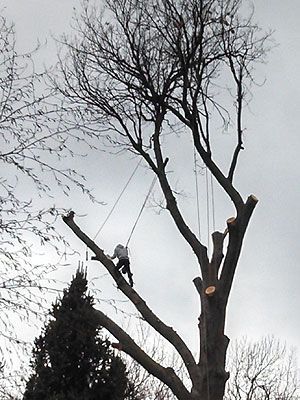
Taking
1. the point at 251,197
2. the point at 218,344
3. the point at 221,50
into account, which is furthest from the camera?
the point at 221,50

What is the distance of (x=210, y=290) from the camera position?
7730mm

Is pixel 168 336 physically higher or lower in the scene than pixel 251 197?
lower

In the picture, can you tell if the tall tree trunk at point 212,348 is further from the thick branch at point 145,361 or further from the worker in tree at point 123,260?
the worker in tree at point 123,260

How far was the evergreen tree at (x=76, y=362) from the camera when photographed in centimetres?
873

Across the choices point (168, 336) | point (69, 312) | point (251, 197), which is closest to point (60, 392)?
point (69, 312)

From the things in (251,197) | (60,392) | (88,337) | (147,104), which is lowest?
(60,392)

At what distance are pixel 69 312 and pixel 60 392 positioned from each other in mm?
1034

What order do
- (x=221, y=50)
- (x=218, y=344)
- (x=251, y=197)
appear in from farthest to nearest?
(x=221, y=50) < (x=251, y=197) < (x=218, y=344)

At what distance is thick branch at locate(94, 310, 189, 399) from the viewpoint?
7.44 meters

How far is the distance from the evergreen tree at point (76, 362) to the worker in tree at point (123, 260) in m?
0.90

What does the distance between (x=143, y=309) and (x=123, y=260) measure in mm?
610

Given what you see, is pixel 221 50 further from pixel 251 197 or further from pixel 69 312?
pixel 69 312

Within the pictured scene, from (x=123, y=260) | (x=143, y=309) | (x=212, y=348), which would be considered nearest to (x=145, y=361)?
(x=143, y=309)

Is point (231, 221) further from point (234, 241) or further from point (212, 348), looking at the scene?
point (212, 348)
